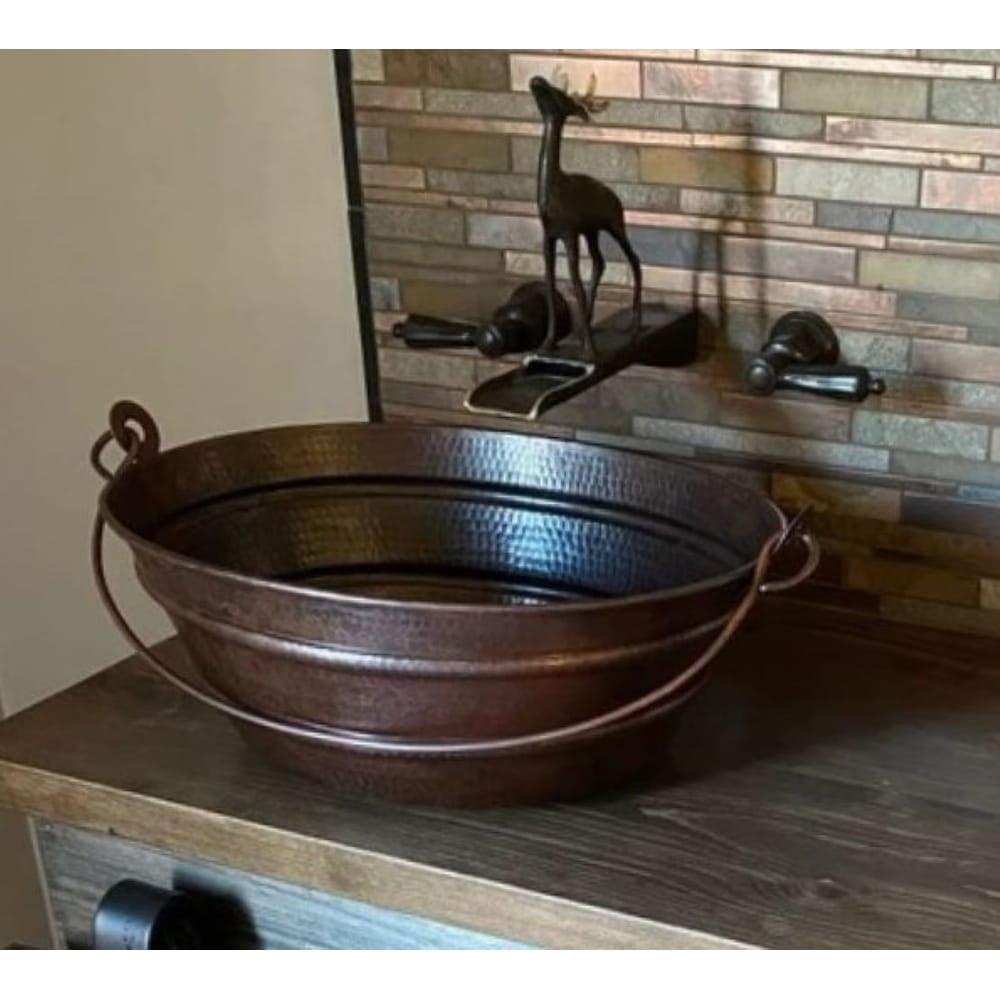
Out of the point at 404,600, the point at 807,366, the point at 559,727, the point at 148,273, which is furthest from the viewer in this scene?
the point at 148,273

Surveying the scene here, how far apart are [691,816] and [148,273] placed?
0.83 meters

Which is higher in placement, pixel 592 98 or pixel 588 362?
pixel 592 98

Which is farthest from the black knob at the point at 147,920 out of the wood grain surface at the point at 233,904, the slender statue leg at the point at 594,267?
the slender statue leg at the point at 594,267

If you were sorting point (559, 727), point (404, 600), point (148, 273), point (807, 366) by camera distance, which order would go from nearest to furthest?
point (559, 727)
point (404, 600)
point (807, 366)
point (148, 273)

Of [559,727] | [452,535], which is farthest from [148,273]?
[559,727]

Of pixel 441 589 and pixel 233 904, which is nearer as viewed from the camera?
pixel 233 904

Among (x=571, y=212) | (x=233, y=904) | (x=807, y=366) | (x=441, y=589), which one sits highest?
(x=571, y=212)

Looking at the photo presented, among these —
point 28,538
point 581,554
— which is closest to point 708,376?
point 581,554

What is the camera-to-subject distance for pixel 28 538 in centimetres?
172

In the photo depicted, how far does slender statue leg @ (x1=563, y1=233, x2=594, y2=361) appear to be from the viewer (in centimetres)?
123

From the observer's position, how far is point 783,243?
4.24ft

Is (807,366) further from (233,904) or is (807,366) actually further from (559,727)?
(233,904)

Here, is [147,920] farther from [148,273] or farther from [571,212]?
[148,273]
